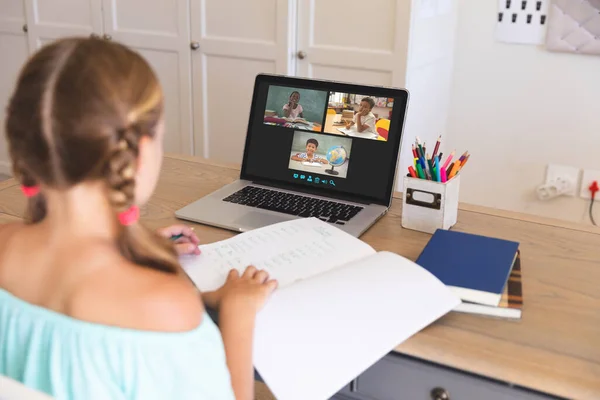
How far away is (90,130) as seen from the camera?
0.69 m

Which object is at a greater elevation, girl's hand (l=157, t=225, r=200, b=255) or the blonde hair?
the blonde hair

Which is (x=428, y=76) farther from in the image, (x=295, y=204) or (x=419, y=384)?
(x=419, y=384)

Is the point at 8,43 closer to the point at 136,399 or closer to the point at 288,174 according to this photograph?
the point at 288,174

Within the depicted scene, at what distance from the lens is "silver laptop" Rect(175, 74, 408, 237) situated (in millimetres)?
1308

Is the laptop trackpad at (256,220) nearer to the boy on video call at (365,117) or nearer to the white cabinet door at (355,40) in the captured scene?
the boy on video call at (365,117)

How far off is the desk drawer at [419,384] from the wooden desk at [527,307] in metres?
0.03

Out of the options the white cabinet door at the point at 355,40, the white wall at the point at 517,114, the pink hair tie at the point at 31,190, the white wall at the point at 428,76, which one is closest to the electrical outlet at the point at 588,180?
the white wall at the point at 517,114

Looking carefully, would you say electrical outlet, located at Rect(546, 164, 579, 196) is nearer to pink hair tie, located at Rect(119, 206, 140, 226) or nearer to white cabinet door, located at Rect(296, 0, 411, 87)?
white cabinet door, located at Rect(296, 0, 411, 87)

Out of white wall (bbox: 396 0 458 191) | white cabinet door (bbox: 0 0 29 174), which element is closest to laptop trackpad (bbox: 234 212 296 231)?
white wall (bbox: 396 0 458 191)

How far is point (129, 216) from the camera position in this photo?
779 millimetres

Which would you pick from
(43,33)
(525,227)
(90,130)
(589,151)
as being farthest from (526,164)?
(90,130)

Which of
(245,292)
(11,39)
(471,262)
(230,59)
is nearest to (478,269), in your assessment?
(471,262)

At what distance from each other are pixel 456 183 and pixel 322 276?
0.38m

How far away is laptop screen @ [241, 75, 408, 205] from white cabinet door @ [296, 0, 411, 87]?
41.2 inches
